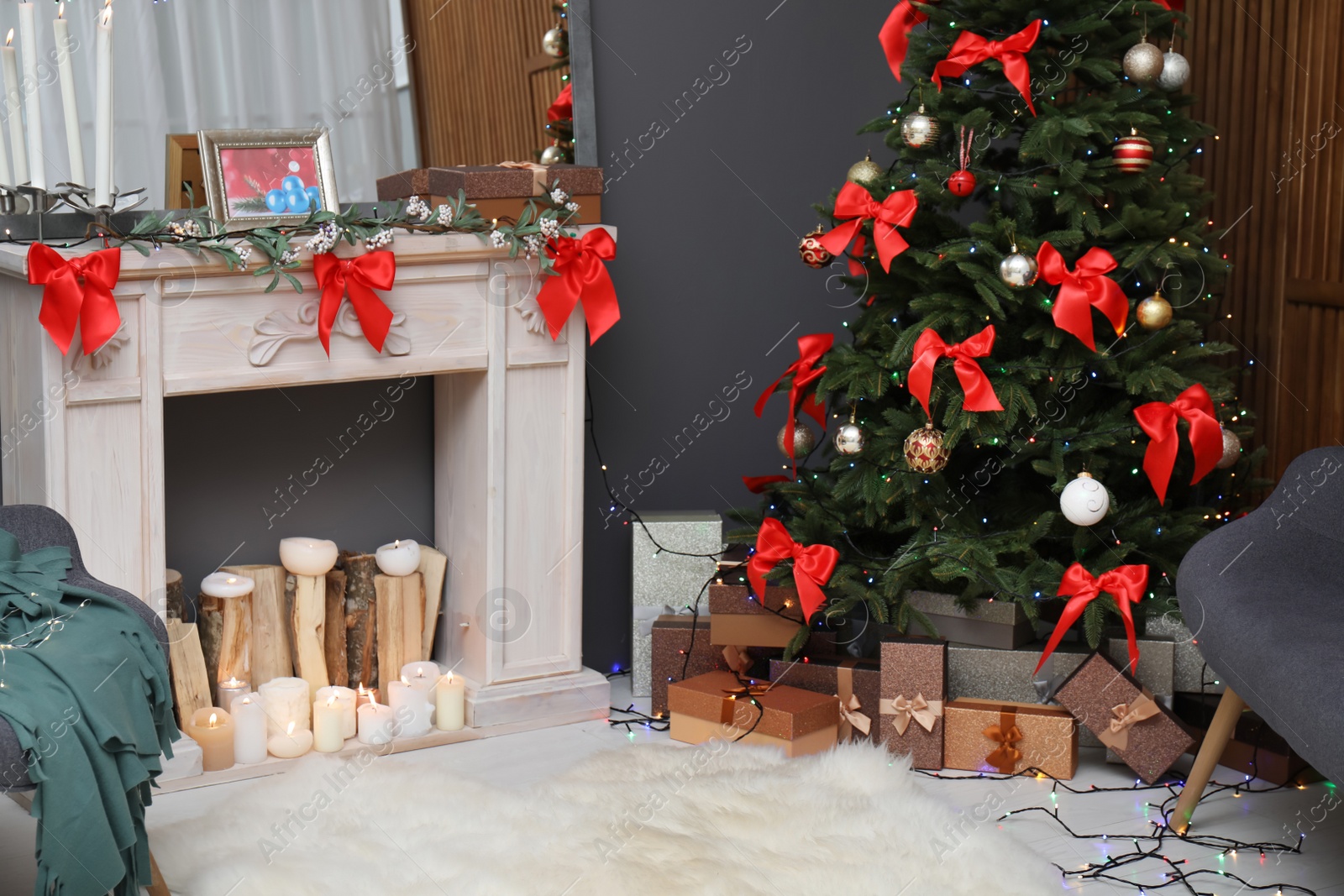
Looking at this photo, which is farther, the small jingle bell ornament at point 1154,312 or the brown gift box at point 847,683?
the brown gift box at point 847,683

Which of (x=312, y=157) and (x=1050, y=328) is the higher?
(x=312, y=157)

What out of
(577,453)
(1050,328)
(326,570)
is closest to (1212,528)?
(1050,328)

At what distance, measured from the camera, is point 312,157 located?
255 centimetres

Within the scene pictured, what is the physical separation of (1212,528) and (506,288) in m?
1.51

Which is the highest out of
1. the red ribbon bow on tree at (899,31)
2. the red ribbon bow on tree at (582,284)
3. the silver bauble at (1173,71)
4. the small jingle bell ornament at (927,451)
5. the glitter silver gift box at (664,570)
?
the red ribbon bow on tree at (899,31)

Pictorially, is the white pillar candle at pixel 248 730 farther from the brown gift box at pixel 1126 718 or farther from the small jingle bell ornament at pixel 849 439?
the brown gift box at pixel 1126 718

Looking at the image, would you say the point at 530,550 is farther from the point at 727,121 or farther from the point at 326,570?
the point at 727,121

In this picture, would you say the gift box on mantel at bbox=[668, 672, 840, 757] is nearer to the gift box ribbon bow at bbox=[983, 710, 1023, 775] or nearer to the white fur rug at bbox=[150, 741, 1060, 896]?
the white fur rug at bbox=[150, 741, 1060, 896]

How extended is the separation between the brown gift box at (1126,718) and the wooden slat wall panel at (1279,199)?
0.75m

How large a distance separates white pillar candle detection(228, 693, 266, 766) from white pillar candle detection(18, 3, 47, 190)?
104cm

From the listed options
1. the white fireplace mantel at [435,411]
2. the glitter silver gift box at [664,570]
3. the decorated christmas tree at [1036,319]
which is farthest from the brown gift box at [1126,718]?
the white fireplace mantel at [435,411]

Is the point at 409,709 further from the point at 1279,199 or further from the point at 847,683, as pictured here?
the point at 1279,199

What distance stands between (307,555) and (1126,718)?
165cm

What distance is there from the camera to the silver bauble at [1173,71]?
8.32 ft
